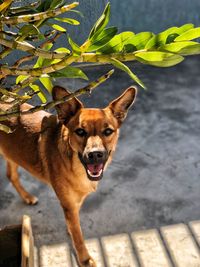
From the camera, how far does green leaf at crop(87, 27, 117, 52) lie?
1201 millimetres

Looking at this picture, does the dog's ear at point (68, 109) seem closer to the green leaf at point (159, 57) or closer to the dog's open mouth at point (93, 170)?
the dog's open mouth at point (93, 170)

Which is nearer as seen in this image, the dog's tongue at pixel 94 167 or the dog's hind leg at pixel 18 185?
the dog's tongue at pixel 94 167

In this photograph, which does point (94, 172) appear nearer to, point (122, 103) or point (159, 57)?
point (122, 103)

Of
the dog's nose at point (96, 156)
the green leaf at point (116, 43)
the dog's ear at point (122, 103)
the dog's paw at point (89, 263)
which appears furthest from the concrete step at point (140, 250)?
the green leaf at point (116, 43)

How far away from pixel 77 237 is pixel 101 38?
2.22 m

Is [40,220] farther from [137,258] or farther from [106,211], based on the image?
[137,258]

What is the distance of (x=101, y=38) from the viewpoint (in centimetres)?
121

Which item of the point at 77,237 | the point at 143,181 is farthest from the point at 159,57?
the point at 143,181

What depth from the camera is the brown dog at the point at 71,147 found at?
2.68 metres

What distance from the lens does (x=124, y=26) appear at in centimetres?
646

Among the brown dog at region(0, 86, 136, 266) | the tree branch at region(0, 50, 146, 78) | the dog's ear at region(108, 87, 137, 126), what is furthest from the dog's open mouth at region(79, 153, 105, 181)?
the tree branch at region(0, 50, 146, 78)

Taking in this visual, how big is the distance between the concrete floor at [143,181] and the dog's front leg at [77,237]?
0.90ft

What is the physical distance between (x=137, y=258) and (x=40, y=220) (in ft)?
3.04

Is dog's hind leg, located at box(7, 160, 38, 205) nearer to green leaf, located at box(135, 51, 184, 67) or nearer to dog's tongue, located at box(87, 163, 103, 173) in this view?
dog's tongue, located at box(87, 163, 103, 173)
